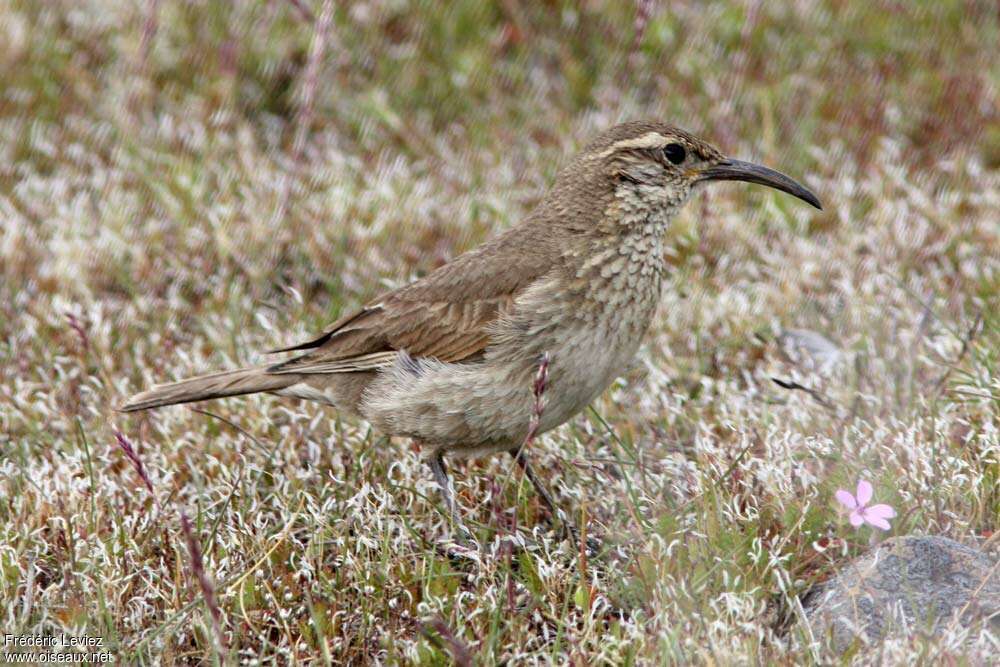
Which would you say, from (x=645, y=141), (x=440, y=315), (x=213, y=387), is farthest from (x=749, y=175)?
(x=213, y=387)

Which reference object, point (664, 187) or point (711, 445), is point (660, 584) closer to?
point (711, 445)

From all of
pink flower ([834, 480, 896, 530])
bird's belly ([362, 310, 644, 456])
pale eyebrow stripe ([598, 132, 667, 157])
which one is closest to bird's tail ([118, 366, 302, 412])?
bird's belly ([362, 310, 644, 456])

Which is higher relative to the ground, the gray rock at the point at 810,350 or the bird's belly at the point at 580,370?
the bird's belly at the point at 580,370

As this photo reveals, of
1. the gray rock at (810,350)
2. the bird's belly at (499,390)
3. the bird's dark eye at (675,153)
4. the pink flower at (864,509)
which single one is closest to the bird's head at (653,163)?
the bird's dark eye at (675,153)

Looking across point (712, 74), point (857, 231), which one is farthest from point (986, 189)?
point (712, 74)

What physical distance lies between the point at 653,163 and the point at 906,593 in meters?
2.34

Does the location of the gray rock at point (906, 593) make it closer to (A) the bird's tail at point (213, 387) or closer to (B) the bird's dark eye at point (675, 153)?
(B) the bird's dark eye at point (675, 153)

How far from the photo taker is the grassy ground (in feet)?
16.9

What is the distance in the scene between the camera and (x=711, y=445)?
5902 millimetres

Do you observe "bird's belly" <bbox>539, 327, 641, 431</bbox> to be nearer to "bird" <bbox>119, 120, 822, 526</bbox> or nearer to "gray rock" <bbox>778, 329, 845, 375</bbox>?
"bird" <bbox>119, 120, 822, 526</bbox>

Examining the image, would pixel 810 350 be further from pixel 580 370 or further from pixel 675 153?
pixel 580 370

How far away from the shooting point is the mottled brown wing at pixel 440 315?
5.95 m

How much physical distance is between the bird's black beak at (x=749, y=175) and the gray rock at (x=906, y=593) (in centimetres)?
200

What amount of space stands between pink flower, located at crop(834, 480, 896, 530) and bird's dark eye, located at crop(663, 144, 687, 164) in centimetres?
197
